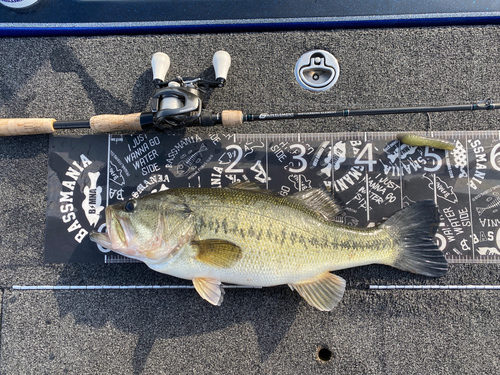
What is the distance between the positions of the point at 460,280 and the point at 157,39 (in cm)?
259

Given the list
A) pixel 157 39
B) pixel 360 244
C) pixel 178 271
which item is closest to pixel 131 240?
pixel 178 271

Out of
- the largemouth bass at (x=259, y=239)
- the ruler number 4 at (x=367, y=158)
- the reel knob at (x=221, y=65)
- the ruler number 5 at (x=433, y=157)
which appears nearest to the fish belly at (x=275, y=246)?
the largemouth bass at (x=259, y=239)

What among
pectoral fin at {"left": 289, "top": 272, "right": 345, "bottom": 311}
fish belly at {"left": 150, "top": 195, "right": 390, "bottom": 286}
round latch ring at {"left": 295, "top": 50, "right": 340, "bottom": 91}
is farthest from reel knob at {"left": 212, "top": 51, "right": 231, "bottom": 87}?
pectoral fin at {"left": 289, "top": 272, "right": 345, "bottom": 311}

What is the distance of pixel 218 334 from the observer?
1840 millimetres

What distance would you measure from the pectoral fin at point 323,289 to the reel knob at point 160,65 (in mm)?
1525

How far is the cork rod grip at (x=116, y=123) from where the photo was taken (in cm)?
179

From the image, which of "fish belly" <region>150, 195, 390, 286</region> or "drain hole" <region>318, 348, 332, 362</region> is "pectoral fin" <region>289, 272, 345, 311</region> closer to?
"fish belly" <region>150, 195, 390, 286</region>

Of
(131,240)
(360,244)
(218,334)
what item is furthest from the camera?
(218,334)

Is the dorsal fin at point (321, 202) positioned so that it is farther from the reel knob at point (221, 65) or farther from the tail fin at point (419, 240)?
the reel knob at point (221, 65)

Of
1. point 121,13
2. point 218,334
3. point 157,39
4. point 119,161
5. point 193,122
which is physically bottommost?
point 218,334

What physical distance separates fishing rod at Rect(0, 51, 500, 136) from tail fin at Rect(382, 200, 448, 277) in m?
0.60

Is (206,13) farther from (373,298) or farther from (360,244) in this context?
(373,298)

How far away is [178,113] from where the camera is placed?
159 centimetres

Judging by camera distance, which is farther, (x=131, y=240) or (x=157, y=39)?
(x=157, y=39)
